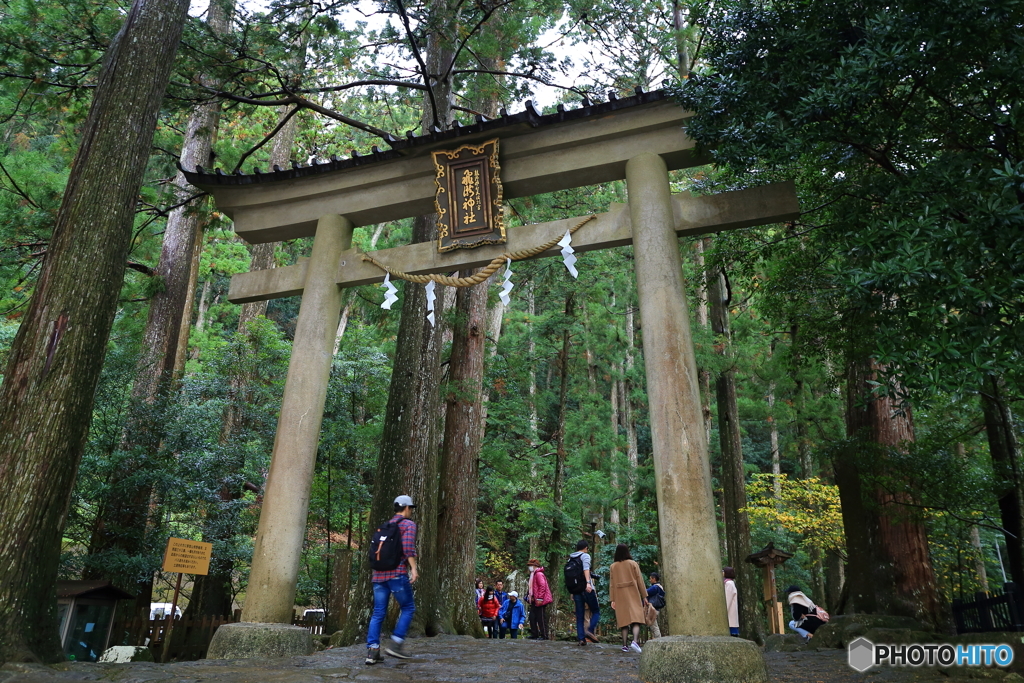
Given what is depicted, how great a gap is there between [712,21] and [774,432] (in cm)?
2056

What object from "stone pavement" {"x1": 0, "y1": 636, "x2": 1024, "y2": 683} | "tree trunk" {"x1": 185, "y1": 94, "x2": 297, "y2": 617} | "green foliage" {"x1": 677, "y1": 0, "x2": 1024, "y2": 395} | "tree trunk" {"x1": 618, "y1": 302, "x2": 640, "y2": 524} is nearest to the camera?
"green foliage" {"x1": 677, "y1": 0, "x2": 1024, "y2": 395}

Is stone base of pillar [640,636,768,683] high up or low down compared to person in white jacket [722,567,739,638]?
down

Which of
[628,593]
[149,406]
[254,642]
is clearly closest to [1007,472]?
[628,593]

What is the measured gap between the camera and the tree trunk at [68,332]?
191 inches

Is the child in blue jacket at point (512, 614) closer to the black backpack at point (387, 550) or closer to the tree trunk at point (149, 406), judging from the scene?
the tree trunk at point (149, 406)

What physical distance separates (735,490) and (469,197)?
7453mm

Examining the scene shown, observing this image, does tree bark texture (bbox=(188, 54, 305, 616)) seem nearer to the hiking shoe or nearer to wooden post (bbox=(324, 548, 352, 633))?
wooden post (bbox=(324, 548, 352, 633))

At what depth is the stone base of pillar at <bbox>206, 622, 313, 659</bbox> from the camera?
18.5ft

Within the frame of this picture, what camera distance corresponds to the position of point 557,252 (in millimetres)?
6609

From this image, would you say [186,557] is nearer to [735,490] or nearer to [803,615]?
[803,615]

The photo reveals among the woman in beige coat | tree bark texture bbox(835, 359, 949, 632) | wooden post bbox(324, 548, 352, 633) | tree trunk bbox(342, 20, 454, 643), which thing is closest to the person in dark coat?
tree bark texture bbox(835, 359, 949, 632)

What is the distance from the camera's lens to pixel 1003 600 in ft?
19.3

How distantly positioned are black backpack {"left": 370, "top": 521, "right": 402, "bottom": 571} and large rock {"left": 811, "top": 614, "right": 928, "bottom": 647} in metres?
4.76

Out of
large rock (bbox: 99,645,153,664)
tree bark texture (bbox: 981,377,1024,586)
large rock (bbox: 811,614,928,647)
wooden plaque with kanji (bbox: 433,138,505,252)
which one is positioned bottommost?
large rock (bbox: 99,645,153,664)
